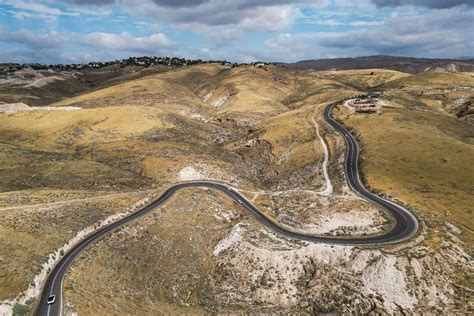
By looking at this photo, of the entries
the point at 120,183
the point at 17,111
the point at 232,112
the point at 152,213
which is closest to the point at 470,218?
the point at 152,213

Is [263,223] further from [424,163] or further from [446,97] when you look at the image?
[446,97]

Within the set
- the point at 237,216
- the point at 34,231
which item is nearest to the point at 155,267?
the point at 34,231

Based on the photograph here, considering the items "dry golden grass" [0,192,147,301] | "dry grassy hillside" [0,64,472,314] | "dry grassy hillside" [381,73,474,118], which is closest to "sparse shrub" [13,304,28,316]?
"dry grassy hillside" [0,64,472,314]

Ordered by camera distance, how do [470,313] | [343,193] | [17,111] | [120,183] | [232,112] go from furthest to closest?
[232,112] < [17,111] < [120,183] < [343,193] < [470,313]

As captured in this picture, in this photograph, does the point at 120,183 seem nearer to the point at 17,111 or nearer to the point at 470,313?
the point at 470,313

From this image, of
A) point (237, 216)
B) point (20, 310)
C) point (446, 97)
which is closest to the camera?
point (20, 310)

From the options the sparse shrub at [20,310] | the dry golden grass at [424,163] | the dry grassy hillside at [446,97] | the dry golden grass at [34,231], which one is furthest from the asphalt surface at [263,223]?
the dry grassy hillside at [446,97]
